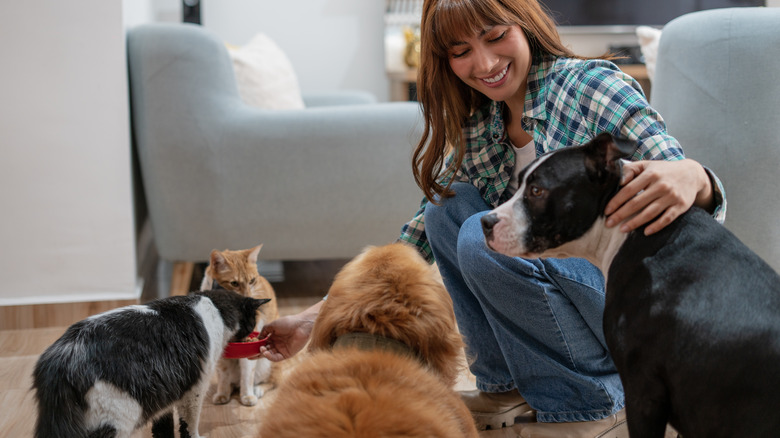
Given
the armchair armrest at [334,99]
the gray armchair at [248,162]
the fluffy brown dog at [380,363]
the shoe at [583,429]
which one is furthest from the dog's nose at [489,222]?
the armchair armrest at [334,99]

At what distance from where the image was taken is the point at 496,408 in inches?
66.2

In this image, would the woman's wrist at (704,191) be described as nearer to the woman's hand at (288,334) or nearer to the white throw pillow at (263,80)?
the woman's hand at (288,334)

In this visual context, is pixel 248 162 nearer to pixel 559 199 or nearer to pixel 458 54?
pixel 458 54

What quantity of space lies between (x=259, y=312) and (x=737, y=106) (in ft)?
5.18

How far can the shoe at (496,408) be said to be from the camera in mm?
1670

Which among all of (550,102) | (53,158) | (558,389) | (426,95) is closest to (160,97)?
(53,158)

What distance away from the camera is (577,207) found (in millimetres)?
1138

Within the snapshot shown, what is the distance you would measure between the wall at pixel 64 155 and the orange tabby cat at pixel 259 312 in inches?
21.6

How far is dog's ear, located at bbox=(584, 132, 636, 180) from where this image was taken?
108 cm

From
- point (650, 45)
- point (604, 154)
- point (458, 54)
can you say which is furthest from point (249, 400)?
point (650, 45)

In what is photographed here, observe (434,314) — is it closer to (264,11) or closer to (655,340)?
(655,340)

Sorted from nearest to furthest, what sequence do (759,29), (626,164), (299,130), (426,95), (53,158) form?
(626,164) < (426,95) < (759,29) < (53,158) < (299,130)

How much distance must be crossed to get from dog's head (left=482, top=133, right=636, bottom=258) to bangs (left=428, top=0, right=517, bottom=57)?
0.44m

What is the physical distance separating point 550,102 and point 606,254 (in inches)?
17.7
